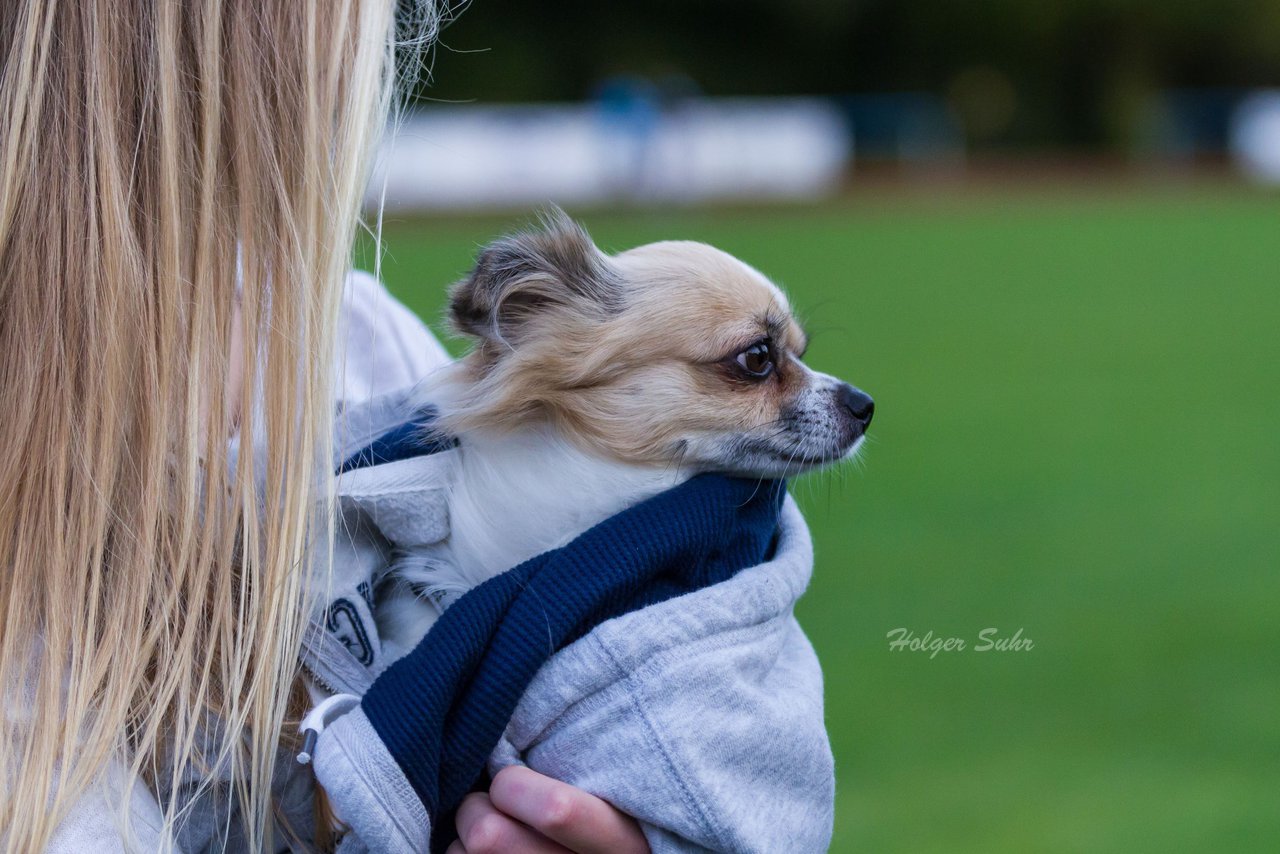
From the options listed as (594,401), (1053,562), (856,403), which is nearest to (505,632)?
(594,401)

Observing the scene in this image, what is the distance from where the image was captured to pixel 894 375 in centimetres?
1005

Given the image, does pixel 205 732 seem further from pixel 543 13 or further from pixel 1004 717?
pixel 543 13

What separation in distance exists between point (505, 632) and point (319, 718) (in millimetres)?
240

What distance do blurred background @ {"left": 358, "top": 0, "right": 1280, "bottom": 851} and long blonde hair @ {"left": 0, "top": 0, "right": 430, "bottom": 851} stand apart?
0.26m

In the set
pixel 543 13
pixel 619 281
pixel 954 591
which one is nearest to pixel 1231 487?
pixel 954 591

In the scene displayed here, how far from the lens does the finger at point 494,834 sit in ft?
5.53

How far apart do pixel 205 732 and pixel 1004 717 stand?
3449 millimetres

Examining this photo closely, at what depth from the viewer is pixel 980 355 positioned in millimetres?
11078

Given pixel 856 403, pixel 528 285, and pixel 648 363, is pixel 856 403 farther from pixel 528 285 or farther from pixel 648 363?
pixel 528 285

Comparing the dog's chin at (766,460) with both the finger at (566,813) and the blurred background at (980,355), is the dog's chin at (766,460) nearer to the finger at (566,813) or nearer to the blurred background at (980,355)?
the blurred background at (980,355)

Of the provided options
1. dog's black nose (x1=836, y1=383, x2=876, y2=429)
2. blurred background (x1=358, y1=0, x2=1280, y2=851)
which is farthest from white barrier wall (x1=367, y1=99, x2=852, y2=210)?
dog's black nose (x1=836, y1=383, x2=876, y2=429)

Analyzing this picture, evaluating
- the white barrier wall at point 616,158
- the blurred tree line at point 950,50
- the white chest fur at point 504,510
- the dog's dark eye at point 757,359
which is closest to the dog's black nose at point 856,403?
the dog's dark eye at point 757,359

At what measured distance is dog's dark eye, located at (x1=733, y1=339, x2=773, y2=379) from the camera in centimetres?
212

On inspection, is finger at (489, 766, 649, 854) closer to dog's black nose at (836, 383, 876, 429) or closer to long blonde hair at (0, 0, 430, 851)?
long blonde hair at (0, 0, 430, 851)
